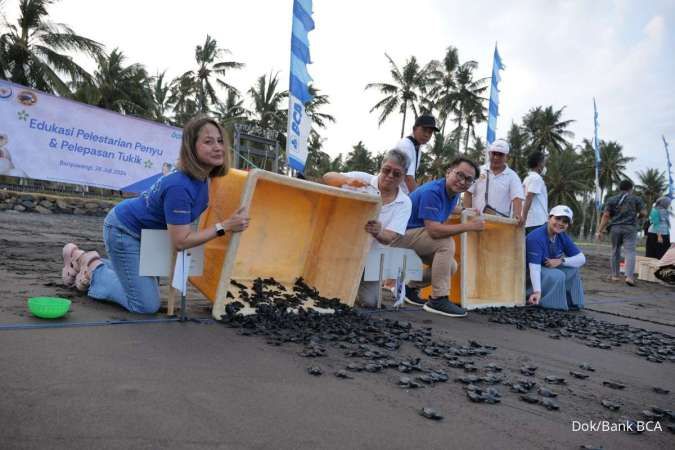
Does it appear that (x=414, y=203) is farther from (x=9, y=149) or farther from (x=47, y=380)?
(x=9, y=149)

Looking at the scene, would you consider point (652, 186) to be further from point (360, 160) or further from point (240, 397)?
point (240, 397)

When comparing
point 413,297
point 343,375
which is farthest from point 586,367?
point 413,297

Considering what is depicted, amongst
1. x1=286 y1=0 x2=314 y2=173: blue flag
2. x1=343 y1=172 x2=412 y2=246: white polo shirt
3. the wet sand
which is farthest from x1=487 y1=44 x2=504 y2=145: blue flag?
the wet sand

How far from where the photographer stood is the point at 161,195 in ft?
10.0

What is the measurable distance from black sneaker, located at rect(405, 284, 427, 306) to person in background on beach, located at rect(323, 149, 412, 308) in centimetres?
101

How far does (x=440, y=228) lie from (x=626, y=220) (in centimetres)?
663

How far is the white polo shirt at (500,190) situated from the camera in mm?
5484

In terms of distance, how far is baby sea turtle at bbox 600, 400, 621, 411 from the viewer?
232 cm

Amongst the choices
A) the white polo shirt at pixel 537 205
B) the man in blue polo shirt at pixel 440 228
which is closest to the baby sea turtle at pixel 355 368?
the man in blue polo shirt at pixel 440 228

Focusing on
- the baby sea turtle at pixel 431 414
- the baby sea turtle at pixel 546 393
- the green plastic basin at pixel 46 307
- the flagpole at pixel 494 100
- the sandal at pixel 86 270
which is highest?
the flagpole at pixel 494 100

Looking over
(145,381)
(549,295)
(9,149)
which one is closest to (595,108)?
(549,295)

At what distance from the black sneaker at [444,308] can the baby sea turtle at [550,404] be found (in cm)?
220

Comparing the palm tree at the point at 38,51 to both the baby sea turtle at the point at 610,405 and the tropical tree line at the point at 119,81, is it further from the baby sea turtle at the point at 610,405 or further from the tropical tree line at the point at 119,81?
the baby sea turtle at the point at 610,405

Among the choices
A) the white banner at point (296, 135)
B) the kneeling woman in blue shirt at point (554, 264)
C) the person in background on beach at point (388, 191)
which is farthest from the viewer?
the kneeling woman in blue shirt at point (554, 264)
